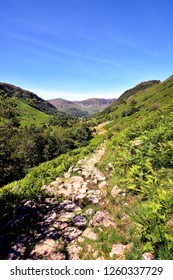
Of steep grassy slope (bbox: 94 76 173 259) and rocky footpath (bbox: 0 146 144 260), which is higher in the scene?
steep grassy slope (bbox: 94 76 173 259)

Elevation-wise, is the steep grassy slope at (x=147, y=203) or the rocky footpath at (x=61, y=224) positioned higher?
the steep grassy slope at (x=147, y=203)

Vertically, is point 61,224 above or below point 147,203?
below

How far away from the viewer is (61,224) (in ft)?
30.2

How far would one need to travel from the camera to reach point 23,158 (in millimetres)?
55031

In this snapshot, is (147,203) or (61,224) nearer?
(147,203)

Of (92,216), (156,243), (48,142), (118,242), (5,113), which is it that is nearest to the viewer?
(156,243)

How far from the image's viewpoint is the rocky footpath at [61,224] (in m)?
7.38

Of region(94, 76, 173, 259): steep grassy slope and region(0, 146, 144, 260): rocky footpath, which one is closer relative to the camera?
region(94, 76, 173, 259): steep grassy slope

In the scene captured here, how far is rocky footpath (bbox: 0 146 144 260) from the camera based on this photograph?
738 centimetres

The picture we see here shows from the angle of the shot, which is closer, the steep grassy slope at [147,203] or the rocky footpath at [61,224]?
the steep grassy slope at [147,203]
